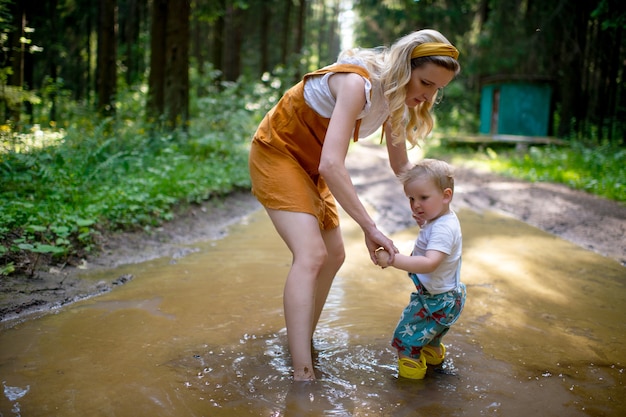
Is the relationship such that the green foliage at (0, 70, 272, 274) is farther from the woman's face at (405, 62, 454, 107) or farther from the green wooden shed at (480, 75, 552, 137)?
→ the green wooden shed at (480, 75, 552, 137)

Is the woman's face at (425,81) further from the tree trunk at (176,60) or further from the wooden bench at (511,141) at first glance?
the wooden bench at (511,141)

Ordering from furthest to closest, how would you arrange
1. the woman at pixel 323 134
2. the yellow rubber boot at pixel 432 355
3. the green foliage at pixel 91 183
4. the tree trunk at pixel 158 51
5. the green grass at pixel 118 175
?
the tree trunk at pixel 158 51 < the green grass at pixel 118 175 < the green foliage at pixel 91 183 < the yellow rubber boot at pixel 432 355 < the woman at pixel 323 134

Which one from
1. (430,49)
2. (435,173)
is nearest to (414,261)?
(435,173)

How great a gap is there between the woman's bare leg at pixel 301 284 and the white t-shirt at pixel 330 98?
1.82ft

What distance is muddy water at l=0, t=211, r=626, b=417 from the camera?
7.90ft

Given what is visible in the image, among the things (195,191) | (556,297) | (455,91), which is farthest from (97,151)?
(455,91)

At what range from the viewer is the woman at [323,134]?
2.54 m

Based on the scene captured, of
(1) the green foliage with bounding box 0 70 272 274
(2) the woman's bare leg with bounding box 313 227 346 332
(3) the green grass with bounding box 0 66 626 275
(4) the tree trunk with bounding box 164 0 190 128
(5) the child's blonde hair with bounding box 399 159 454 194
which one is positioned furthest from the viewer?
(4) the tree trunk with bounding box 164 0 190 128

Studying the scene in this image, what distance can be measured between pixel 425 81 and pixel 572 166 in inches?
385

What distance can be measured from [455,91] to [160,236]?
75.1 ft

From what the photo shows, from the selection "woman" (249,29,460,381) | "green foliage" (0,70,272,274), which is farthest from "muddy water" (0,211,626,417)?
"green foliage" (0,70,272,274)

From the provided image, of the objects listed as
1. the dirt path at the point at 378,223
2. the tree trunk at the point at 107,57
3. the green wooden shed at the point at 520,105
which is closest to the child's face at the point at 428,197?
the dirt path at the point at 378,223

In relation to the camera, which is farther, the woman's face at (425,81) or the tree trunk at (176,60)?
the tree trunk at (176,60)

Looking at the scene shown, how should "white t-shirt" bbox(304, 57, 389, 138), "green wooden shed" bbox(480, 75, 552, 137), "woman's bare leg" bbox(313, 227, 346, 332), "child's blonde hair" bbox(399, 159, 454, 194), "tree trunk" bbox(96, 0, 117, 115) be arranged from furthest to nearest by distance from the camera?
"green wooden shed" bbox(480, 75, 552, 137) < "tree trunk" bbox(96, 0, 117, 115) < "woman's bare leg" bbox(313, 227, 346, 332) < "child's blonde hair" bbox(399, 159, 454, 194) < "white t-shirt" bbox(304, 57, 389, 138)
